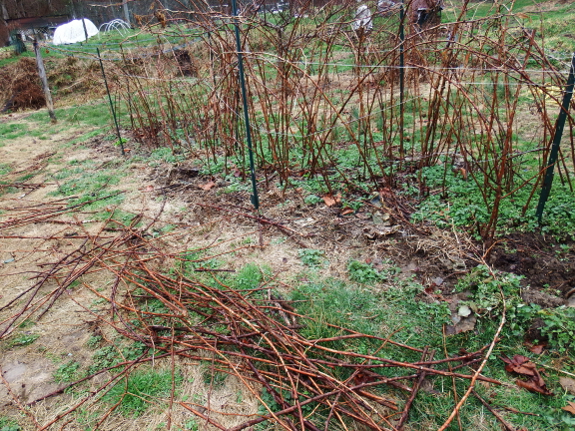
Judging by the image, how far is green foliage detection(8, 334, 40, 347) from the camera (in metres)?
2.40

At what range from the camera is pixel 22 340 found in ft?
7.94

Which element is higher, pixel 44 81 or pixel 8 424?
pixel 44 81

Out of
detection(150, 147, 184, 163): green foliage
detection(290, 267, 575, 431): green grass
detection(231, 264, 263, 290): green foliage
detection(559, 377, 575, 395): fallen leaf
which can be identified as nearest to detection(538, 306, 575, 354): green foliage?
detection(290, 267, 575, 431): green grass

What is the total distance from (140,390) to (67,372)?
491 mm

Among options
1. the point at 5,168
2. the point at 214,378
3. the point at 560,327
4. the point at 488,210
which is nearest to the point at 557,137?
the point at 488,210

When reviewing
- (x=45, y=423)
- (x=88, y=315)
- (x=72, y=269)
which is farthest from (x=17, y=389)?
(x=72, y=269)

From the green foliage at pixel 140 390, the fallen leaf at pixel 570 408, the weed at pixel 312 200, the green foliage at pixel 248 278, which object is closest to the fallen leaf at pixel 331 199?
the weed at pixel 312 200

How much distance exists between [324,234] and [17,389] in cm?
216

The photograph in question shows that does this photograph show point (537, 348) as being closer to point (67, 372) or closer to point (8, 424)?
point (67, 372)

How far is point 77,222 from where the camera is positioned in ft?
12.2

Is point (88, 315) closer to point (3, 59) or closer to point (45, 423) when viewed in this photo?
point (45, 423)

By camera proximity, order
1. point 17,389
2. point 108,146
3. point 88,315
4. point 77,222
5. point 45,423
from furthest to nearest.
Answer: point 108,146 < point 77,222 < point 88,315 < point 17,389 < point 45,423

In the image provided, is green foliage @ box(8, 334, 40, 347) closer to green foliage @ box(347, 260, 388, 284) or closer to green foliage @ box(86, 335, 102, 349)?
green foliage @ box(86, 335, 102, 349)

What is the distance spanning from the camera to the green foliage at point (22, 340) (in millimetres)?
2396
